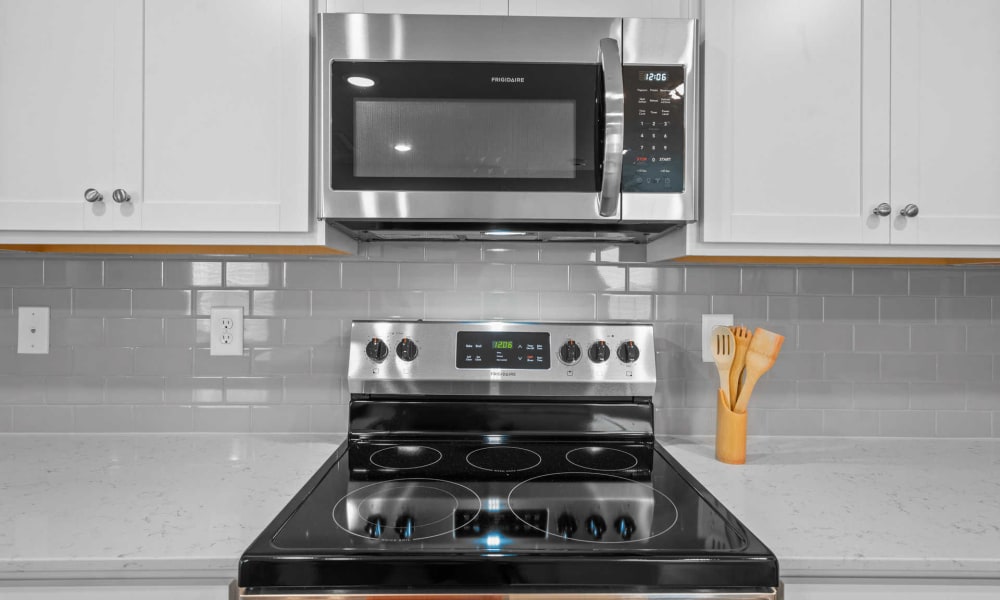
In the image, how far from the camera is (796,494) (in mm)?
1094

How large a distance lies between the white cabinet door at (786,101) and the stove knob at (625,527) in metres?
0.59

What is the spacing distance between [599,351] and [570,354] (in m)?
0.07

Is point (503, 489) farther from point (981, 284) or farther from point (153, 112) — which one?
point (981, 284)

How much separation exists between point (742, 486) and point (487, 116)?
901 millimetres

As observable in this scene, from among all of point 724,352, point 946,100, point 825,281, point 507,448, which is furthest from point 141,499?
point 946,100

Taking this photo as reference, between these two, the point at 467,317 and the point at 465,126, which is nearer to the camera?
the point at 465,126

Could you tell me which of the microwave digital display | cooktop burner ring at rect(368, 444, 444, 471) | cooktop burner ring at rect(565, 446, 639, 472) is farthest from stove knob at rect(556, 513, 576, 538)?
the microwave digital display

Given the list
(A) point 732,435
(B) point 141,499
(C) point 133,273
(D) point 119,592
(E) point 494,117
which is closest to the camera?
(D) point 119,592

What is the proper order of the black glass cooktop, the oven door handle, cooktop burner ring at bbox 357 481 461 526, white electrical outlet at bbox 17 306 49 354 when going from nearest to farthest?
the black glass cooktop < cooktop burner ring at bbox 357 481 461 526 < the oven door handle < white electrical outlet at bbox 17 306 49 354

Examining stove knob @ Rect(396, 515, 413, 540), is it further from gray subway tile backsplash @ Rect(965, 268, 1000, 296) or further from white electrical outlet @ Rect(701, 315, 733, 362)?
gray subway tile backsplash @ Rect(965, 268, 1000, 296)

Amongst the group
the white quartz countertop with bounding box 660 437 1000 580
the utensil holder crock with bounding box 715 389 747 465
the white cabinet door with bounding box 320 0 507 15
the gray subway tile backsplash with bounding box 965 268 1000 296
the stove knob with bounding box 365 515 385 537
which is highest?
the white cabinet door with bounding box 320 0 507 15

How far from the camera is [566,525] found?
36.4 inches

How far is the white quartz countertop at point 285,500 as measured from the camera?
0.86 metres

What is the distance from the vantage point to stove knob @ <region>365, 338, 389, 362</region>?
138 cm
